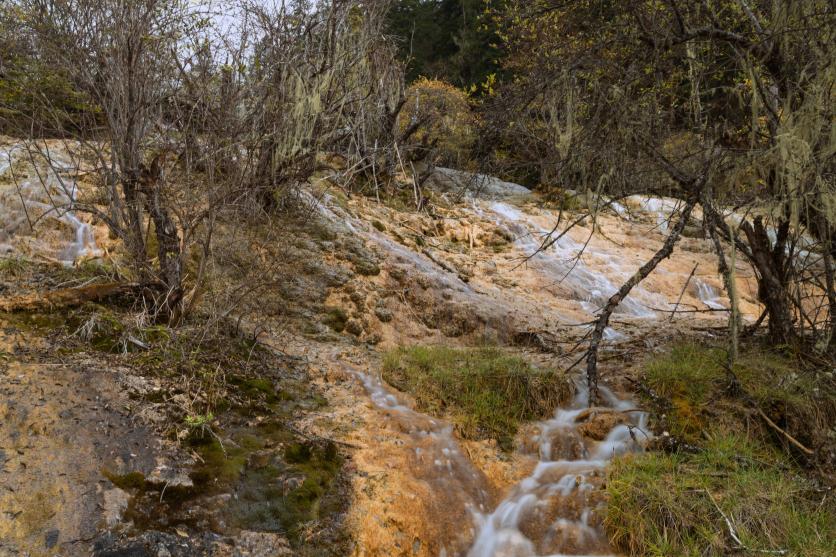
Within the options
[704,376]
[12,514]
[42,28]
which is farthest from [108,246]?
[704,376]

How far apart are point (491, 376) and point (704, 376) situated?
177cm

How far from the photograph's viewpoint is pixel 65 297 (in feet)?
15.3

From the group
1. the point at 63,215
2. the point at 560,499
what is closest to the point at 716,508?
the point at 560,499

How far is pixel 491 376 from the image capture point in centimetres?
486

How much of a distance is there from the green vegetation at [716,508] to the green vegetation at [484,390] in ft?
3.43

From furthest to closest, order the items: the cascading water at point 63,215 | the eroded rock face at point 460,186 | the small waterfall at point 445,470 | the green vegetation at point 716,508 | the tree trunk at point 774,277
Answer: the eroded rock face at point 460,186, the cascading water at point 63,215, the tree trunk at point 774,277, the small waterfall at point 445,470, the green vegetation at point 716,508

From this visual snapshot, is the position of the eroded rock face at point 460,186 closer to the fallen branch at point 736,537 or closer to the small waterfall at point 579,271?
the small waterfall at point 579,271

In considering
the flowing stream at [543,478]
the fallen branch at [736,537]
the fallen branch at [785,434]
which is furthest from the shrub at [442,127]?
the fallen branch at [736,537]

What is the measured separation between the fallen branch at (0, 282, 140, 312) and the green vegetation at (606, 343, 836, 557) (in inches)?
173

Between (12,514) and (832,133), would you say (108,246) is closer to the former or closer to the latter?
(12,514)

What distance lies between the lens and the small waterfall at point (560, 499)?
3377mm

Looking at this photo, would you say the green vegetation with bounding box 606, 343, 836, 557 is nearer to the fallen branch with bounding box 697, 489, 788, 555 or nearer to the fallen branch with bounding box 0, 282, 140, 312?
the fallen branch with bounding box 697, 489, 788, 555

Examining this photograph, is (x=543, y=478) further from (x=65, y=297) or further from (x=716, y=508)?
(x=65, y=297)

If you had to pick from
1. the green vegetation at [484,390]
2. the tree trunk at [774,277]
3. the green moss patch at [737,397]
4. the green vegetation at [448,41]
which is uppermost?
the green vegetation at [448,41]
